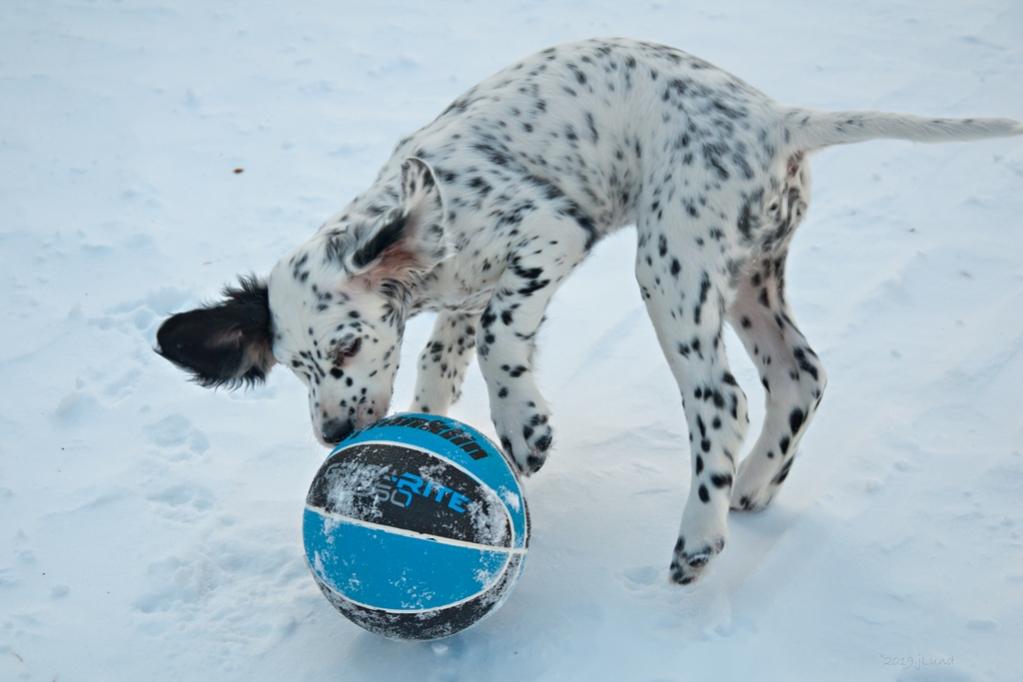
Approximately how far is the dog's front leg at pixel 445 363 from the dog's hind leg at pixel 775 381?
1232mm

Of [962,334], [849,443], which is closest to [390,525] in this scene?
[849,443]

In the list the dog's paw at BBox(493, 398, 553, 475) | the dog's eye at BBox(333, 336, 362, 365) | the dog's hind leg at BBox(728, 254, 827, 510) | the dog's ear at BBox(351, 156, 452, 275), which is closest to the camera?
the dog's ear at BBox(351, 156, 452, 275)

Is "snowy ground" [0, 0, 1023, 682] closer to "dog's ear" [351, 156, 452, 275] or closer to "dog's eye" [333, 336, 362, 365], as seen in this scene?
"dog's eye" [333, 336, 362, 365]

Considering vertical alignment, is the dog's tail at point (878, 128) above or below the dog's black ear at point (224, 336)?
above

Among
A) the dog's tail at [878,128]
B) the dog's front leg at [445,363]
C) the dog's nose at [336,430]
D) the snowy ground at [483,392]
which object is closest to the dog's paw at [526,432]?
the snowy ground at [483,392]

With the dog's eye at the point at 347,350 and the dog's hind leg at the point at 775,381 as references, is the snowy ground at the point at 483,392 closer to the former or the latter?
the dog's hind leg at the point at 775,381

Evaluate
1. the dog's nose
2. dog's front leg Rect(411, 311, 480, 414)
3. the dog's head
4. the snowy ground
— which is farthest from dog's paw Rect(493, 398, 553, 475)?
dog's front leg Rect(411, 311, 480, 414)

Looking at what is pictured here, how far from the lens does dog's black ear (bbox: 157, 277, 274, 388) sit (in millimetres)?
3947

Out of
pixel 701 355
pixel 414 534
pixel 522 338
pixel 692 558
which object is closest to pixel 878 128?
pixel 701 355

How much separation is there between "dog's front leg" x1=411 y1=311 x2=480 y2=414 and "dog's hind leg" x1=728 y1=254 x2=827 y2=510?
123cm

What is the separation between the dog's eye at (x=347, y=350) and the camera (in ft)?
12.7

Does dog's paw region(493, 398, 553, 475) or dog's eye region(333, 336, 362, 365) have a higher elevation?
dog's eye region(333, 336, 362, 365)

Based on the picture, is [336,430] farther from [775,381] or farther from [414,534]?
[775,381]

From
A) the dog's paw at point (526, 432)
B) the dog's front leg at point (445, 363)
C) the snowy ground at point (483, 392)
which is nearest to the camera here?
the snowy ground at point (483, 392)
